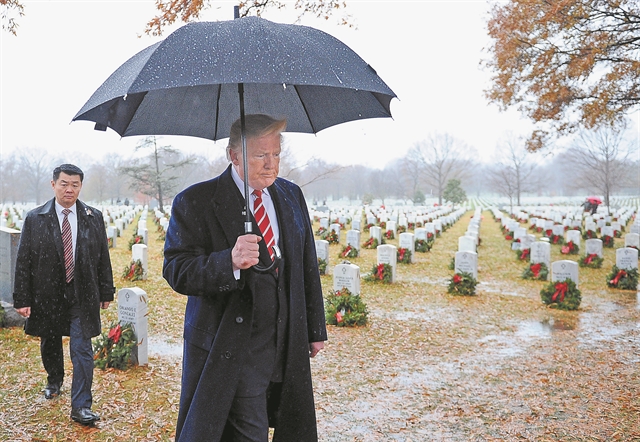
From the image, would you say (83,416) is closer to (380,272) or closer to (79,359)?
(79,359)

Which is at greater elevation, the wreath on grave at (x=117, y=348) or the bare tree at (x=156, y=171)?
the bare tree at (x=156, y=171)

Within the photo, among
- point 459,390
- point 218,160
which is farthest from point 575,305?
point 218,160

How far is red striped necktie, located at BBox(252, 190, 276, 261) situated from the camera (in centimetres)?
240

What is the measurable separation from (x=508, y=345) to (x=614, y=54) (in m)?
7.65

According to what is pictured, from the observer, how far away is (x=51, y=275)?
412 cm

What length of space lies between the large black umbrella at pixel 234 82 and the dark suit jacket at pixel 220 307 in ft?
0.75

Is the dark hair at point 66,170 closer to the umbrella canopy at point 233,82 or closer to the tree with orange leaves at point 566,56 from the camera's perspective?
the umbrella canopy at point 233,82

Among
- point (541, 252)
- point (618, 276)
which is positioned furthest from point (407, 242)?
point (618, 276)

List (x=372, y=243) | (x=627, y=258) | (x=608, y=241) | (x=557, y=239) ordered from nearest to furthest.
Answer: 1. (x=627, y=258)
2. (x=372, y=243)
3. (x=608, y=241)
4. (x=557, y=239)

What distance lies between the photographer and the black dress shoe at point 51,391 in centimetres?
476

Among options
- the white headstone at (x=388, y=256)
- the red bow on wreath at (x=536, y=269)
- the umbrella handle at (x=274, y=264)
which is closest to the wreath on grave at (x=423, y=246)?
the red bow on wreath at (x=536, y=269)

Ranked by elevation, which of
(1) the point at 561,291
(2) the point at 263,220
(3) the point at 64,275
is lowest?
(1) the point at 561,291

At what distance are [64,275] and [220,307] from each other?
2.36 metres

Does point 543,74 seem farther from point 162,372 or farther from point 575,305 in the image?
point 162,372
